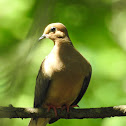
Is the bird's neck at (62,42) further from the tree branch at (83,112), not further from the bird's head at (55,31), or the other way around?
the tree branch at (83,112)

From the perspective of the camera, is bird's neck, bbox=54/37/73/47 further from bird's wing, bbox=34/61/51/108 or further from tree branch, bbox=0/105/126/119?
tree branch, bbox=0/105/126/119

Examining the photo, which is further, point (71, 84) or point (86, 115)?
point (71, 84)

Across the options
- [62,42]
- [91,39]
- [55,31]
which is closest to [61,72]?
[62,42]

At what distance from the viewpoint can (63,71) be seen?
141 inches

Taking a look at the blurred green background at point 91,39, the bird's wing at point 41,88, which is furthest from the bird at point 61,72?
the blurred green background at point 91,39

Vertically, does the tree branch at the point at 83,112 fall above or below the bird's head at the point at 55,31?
below

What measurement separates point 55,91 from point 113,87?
5.53 ft

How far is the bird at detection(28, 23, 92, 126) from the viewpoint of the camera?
3596mm

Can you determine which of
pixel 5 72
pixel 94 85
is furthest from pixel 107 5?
pixel 5 72

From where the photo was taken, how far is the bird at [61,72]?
360 centimetres

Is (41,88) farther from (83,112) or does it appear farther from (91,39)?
(91,39)

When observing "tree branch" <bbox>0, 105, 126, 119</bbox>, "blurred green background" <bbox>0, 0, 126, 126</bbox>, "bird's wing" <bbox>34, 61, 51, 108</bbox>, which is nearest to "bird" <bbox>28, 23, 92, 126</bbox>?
"bird's wing" <bbox>34, 61, 51, 108</bbox>

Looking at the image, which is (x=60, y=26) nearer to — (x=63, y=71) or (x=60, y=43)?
(x=60, y=43)

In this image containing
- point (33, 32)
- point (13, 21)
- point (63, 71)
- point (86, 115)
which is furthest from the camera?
point (13, 21)
